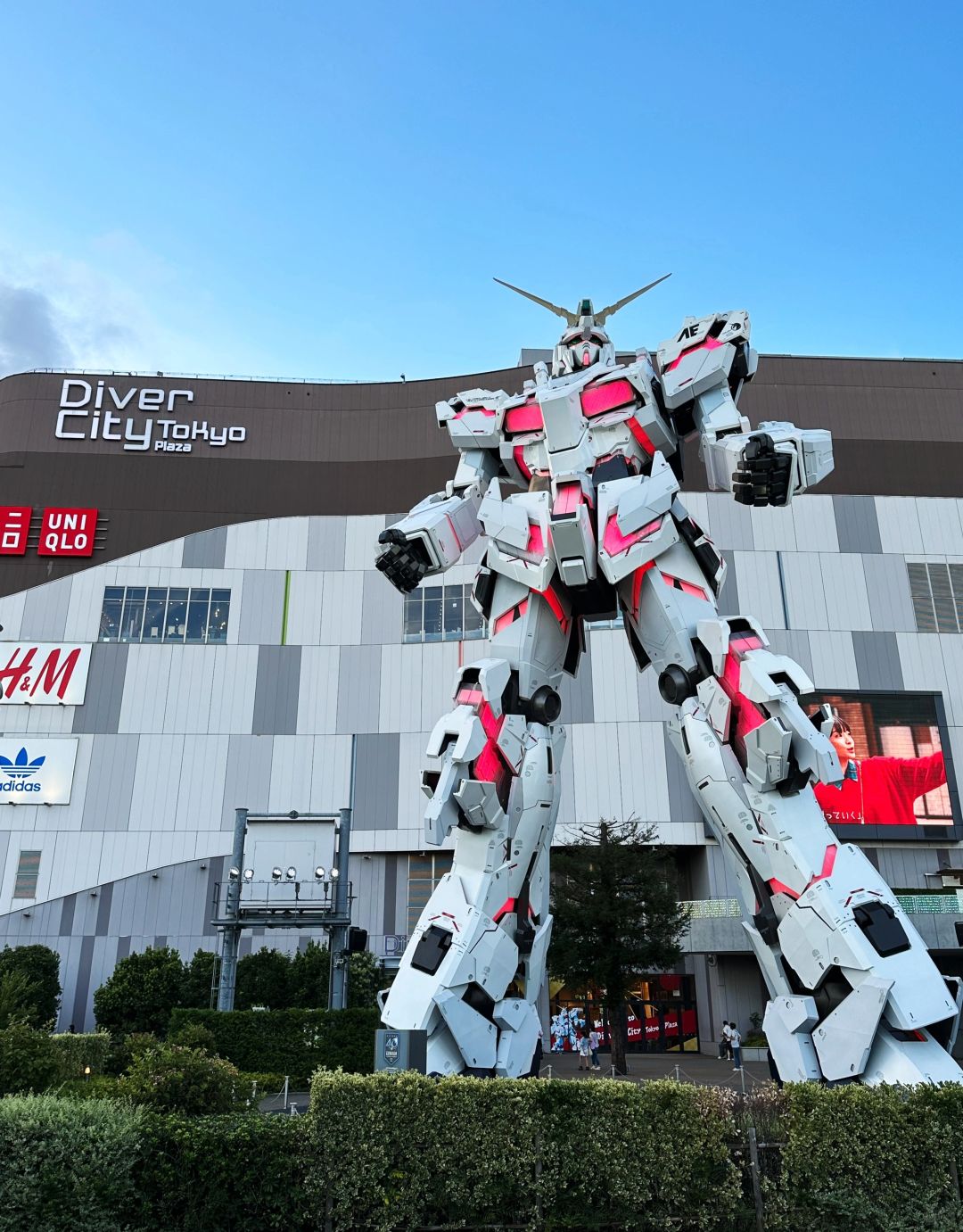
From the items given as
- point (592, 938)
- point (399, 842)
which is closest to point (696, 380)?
point (592, 938)

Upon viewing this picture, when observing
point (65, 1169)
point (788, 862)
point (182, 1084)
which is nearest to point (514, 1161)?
point (182, 1084)

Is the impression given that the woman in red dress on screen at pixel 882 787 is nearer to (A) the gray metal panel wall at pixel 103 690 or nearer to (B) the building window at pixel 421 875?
(B) the building window at pixel 421 875

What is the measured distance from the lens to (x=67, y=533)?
1352 inches

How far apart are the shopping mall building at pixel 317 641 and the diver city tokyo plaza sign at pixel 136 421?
0.36 feet

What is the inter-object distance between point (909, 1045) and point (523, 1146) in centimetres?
286

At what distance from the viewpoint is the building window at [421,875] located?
31156 millimetres

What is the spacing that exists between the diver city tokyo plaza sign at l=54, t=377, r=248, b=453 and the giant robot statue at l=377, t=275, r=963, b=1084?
29.2 metres

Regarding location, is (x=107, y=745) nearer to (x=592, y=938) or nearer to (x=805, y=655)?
(x=592, y=938)

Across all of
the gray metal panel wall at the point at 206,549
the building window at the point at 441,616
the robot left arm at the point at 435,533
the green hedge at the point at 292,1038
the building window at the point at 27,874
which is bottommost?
the green hedge at the point at 292,1038

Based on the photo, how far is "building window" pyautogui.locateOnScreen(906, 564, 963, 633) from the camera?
33.1 metres

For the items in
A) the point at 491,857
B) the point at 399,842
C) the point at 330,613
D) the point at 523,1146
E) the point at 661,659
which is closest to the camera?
the point at 523,1146

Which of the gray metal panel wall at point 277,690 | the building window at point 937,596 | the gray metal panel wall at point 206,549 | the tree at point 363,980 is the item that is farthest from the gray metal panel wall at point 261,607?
the building window at point 937,596

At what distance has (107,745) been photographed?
104 feet

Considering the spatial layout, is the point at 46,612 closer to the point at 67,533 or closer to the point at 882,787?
the point at 67,533
